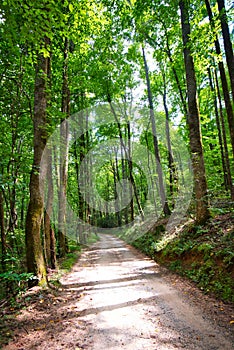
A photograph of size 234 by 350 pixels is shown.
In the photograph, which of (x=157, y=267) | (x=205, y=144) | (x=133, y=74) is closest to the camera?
(x=157, y=267)

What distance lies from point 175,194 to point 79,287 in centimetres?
642

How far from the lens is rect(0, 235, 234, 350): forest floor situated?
11.8 ft

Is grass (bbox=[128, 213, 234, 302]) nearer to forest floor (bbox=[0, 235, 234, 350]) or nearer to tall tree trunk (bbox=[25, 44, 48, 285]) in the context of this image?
forest floor (bbox=[0, 235, 234, 350])

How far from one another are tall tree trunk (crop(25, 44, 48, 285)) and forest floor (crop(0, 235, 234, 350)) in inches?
25.1

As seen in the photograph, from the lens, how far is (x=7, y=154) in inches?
194

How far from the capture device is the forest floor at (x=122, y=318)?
359cm

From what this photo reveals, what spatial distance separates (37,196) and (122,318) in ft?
12.6

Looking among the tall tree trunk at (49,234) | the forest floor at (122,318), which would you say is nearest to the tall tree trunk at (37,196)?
the forest floor at (122,318)

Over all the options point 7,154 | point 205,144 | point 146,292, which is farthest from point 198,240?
point 205,144

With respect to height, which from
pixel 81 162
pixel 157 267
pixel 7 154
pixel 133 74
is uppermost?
pixel 133 74

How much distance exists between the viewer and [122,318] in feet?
14.6

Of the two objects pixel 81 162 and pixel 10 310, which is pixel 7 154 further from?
pixel 81 162

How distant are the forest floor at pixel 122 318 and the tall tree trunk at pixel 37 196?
64 centimetres

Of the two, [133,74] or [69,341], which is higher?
[133,74]
